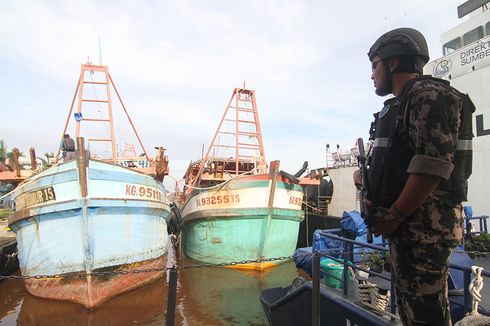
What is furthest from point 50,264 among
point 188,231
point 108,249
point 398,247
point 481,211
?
point 481,211

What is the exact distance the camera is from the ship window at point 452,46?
11148 millimetres

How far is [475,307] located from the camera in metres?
2.14

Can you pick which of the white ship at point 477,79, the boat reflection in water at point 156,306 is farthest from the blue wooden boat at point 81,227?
the white ship at point 477,79

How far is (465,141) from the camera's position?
5.44 feet

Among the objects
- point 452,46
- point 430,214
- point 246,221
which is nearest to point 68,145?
point 246,221

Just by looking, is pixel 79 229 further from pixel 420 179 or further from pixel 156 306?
pixel 420 179

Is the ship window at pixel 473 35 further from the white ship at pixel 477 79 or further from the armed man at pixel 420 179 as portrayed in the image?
the armed man at pixel 420 179

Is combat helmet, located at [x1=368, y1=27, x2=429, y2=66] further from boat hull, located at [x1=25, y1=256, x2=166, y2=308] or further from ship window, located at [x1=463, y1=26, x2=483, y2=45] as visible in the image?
ship window, located at [x1=463, y1=26, x2=483, y2=45]

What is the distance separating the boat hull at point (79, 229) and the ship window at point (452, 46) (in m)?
10.6

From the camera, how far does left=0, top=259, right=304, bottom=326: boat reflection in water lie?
6438 millimetres

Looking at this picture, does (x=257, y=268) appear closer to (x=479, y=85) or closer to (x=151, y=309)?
(x=151, y=309)

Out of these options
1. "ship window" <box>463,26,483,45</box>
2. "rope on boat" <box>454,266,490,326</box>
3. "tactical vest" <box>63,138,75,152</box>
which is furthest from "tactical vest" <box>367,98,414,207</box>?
"ship window" <box>463,26,483,45</box>

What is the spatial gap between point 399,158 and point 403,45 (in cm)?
59

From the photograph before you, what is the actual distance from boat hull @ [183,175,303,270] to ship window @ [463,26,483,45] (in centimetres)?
706
